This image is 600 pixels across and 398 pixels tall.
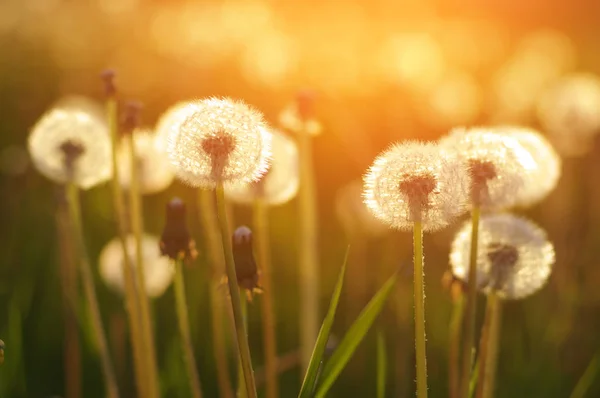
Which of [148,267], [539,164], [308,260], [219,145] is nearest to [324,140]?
[148,267]

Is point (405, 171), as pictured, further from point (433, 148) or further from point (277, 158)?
point (277, 158)

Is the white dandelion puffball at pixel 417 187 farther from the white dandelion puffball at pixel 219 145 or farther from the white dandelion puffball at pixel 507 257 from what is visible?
the white dandelion puffball at pixel 507 257

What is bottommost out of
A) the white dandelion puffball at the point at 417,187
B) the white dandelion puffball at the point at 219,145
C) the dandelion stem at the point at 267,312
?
the dandelion stem at the point at 267,312

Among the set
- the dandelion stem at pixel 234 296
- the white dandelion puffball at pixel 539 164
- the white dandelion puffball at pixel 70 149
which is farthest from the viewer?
the white dandelion puffball at pixel 70 149

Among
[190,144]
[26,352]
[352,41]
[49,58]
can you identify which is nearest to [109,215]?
[26,352]

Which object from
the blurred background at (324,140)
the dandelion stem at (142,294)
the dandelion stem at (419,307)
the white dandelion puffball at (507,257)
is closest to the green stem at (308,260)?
the blurred background at (324,140)
